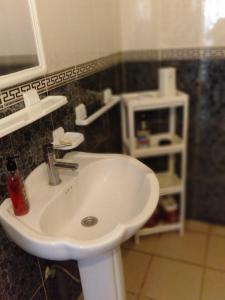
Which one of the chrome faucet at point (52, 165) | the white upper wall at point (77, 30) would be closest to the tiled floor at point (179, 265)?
the chrome faucet at point (52, 165)

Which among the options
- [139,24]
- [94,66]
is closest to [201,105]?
[139,24]

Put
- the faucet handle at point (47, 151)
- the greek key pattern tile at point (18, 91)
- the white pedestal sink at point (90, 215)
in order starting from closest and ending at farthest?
the white pedestal sink at point (90, 215) → the greek key pattern tile at point (18, 91) → the faucet handle at point (47, 151)

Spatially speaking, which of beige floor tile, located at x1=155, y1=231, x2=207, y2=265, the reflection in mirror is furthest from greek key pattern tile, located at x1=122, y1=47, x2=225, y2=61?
beige floor tile, located at x1=155, y1=231, x2=207, y2=265

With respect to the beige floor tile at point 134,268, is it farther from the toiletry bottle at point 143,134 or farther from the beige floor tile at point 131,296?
the toiletry bottle at point 143,134

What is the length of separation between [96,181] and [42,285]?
51 centimetres

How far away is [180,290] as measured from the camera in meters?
1.61

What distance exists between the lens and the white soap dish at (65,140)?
1.17 metres

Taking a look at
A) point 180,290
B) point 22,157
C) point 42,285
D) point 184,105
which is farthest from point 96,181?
point 180,290

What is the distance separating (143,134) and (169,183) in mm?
404

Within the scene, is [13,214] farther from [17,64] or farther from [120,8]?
[120,8]

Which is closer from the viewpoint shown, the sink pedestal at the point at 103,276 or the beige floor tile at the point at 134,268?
the sink pedestal at the point at 103,276

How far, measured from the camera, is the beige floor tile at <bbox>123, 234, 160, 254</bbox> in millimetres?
1905

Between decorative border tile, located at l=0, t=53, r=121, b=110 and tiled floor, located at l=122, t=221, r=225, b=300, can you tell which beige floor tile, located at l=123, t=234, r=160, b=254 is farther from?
decorative border tile, located at l=0, t=53, r=121, b=110

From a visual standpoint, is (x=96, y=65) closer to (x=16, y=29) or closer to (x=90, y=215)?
(x=16, y=29)
